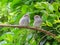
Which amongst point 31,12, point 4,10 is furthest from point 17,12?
point 4,10

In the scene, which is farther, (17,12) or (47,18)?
(17,12)

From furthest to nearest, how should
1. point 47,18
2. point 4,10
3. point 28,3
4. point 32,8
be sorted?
1. point 4,10
2. point 28,3
3. point 32,8
4. point 47,18

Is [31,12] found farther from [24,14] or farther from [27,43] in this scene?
[27,43]

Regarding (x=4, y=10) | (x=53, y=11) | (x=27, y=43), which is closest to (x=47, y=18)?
(x=53, y=11)

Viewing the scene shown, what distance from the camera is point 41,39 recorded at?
210 centimetres

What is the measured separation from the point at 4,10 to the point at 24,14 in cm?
119

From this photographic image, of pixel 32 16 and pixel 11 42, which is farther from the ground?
pixel 32 16

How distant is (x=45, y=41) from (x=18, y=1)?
468mm

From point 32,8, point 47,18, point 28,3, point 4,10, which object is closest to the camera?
point 47,18

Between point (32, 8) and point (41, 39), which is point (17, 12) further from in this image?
point (41, 39)

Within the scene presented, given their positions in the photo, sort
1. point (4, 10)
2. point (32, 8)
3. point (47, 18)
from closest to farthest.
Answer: point (47, 18), point (32, 8), point (4, 10)

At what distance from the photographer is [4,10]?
3.33 meters

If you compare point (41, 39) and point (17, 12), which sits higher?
point (17, 12)

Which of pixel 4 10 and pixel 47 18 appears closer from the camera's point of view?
pixel 47 18
